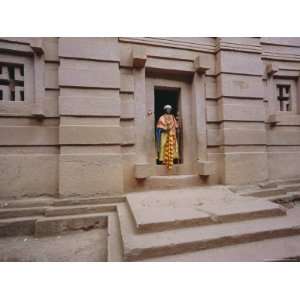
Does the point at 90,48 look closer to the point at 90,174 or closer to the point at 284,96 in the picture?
the point at 90,174

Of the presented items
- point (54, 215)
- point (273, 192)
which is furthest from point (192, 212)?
point (273, 192)

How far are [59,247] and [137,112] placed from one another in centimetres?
294

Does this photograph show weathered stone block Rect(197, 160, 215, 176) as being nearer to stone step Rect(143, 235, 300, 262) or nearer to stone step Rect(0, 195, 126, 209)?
stone step Rect(143, 235, 300, 262)

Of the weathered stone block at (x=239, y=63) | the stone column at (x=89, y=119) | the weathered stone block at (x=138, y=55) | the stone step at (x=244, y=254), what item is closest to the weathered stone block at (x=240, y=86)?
the weathered stone block at (x=239, y=63)

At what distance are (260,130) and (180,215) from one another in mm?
3342

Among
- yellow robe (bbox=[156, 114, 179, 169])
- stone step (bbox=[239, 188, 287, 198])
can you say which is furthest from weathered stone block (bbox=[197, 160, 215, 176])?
stone step (bbox=[239, 188, 287, 198])

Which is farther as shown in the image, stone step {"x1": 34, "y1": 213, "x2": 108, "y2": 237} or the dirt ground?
stone step {"x1": 34, "y1": 213, "x2": 108, "y2": 237}

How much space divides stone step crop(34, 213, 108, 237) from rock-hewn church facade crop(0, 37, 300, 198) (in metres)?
0.48

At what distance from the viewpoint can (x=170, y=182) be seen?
13.3 feet

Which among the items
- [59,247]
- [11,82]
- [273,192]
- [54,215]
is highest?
[11,82]

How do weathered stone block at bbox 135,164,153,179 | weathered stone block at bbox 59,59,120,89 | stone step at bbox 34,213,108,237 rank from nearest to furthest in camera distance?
stone step at bbox 34,213,108,237 → weathered stone block at bbox 59,59,120,89 → weathered stone block at bbox 135,164,153,179

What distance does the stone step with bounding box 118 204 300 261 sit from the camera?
203 cm


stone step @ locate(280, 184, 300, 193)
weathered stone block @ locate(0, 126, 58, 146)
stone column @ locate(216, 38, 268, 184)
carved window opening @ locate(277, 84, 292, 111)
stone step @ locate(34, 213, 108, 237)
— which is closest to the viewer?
stone step @ locate(34, 213, 108, 237)

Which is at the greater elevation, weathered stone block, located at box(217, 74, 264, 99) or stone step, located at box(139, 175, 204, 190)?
weathered stone block, located at box(217, 74, 264, 99)
